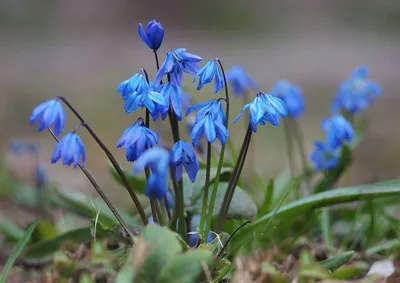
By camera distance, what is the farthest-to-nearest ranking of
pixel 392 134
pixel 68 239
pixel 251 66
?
1. pixel 251 66
2. pixel 392 134
3. pixel 68 239

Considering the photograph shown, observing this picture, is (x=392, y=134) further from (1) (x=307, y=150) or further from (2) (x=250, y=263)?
(2) (x=250, y=263)

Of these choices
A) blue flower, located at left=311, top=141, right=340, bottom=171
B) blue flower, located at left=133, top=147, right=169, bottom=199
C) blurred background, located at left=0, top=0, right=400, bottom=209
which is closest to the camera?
blue flower, located at left=133, top=147, right=169, bottom=199

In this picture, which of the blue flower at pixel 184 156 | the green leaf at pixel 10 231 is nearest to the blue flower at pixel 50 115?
the blue flower at pixel 184 156

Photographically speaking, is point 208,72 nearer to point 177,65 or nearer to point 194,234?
point 177,65

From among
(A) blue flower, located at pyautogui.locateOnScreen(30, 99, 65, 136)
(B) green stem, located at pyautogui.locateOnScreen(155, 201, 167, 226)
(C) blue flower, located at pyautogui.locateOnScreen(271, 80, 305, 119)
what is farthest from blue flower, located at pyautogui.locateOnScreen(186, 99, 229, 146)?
(C) blue flower, located at pyautogui.locateOnScreen(271, 80, 305, 119)

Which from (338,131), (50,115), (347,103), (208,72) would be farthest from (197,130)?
(347,103)

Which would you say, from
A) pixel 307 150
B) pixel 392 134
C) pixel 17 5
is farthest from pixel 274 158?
pixel 17 5

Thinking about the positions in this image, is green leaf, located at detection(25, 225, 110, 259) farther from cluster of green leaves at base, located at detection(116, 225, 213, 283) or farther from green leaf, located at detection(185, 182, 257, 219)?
cluster of green leaves at base, located at detection(116, 225, 213, 283)
